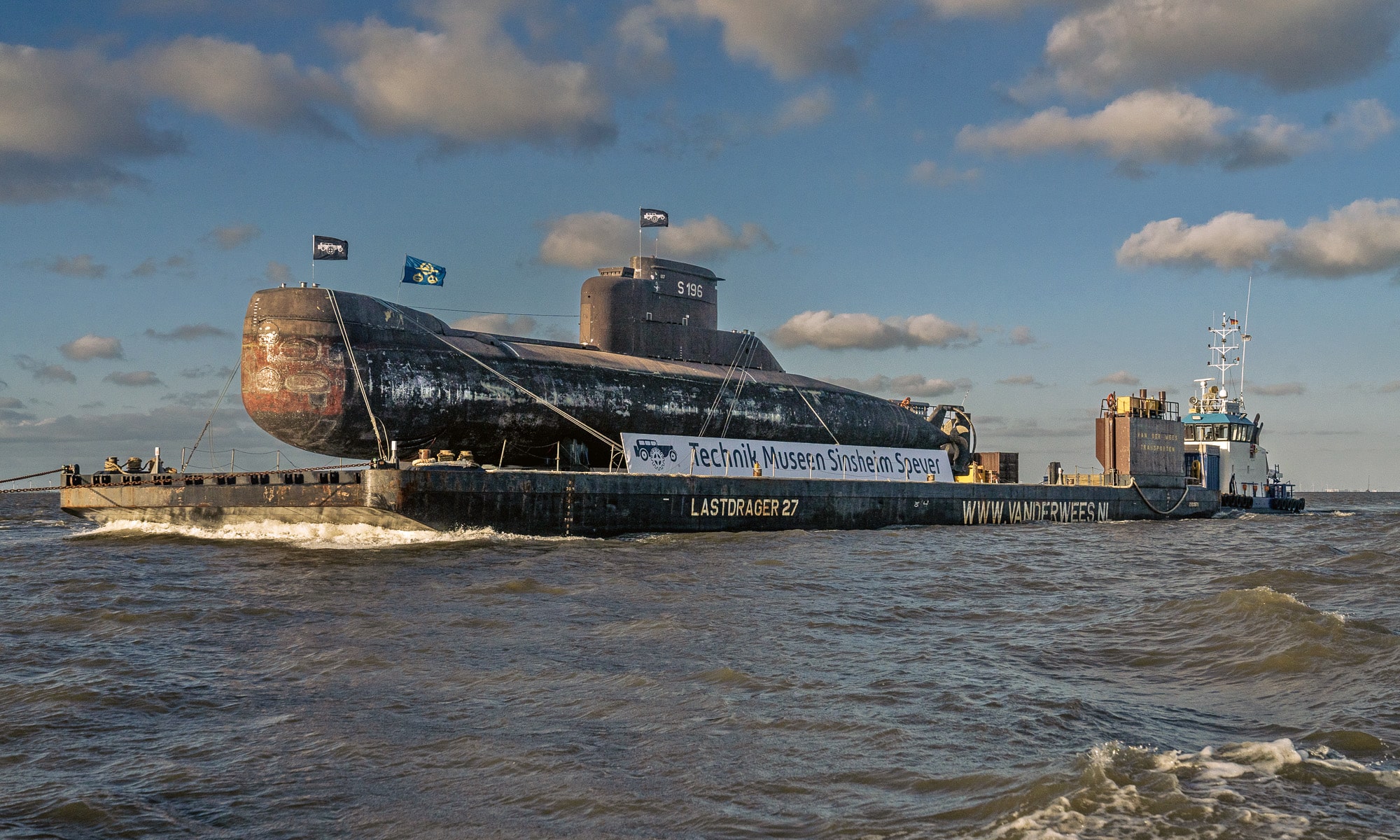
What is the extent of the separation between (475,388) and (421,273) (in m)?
4.11

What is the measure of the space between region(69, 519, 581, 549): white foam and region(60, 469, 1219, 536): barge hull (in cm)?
17

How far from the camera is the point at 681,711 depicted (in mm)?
9266

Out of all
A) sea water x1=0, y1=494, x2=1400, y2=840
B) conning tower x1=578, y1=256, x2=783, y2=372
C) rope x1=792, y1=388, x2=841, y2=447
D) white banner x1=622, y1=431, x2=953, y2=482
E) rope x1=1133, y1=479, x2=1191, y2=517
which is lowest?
sea water x1=0, y1=494, x2=1400, y2=840

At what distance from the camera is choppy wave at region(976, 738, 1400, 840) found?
21.0ft

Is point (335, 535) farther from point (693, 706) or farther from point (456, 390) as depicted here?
point (693, 706)

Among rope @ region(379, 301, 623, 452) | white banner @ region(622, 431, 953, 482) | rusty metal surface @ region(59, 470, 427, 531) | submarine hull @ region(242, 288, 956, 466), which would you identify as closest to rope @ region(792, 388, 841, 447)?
white banner @ region(622, 431, 953, 482)

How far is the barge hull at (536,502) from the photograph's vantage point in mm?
24688

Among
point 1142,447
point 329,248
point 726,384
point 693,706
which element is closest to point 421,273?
point 329,248

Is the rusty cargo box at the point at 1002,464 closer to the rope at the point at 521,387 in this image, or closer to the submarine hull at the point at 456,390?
the submarine hull at the point at 456,390

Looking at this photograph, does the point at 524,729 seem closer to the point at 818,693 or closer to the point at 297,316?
the point at 818,693

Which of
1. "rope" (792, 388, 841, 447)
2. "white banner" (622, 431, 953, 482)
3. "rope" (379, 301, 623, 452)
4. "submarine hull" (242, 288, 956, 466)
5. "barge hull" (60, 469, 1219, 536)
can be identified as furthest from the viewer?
"rope" (792, 388, 841, 447)

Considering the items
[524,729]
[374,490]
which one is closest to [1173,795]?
[524,729]

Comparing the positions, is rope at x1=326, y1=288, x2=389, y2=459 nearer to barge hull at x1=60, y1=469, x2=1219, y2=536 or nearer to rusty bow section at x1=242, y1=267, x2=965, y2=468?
rusty bow section at x1=242, y1=267, x2=965, y2=468

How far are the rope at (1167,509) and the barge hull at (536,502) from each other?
38.8 feet
